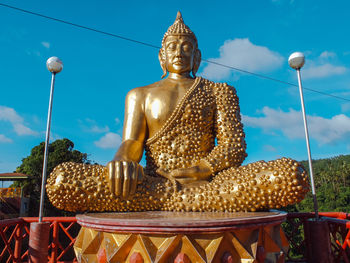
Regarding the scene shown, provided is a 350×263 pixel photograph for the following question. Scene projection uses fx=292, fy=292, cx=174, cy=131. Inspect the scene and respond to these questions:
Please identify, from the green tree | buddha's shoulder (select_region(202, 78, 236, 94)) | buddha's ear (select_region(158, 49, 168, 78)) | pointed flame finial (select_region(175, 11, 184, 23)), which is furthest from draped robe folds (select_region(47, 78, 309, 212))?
the green tree

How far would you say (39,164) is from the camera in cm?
1600

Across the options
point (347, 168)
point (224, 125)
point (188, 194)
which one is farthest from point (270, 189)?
point (347, 168)

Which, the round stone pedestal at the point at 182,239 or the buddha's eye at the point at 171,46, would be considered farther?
the buddha's eye at the point at 171,46

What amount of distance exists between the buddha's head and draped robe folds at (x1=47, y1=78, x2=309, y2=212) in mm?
474

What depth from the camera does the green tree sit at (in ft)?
51.0

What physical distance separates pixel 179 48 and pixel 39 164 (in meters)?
14.4

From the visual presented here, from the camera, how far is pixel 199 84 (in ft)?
12.8

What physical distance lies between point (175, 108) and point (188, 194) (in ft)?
3.89

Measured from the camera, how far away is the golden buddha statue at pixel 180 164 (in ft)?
8.98

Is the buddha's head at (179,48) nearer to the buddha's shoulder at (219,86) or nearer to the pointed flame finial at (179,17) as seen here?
the pointed flame finial at (179,17)

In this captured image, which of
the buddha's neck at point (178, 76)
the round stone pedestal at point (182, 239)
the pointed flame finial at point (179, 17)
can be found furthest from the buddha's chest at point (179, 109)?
the round stone pedestal at point (182, 239)

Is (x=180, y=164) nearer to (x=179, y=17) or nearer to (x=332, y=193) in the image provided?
(x=179, y=17)

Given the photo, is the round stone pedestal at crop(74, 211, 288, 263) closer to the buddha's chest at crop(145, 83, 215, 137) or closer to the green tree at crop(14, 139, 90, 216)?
the buddha's chest at crop(145, 83, 215, 137)

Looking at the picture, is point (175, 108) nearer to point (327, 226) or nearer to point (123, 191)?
point (123, 191)
